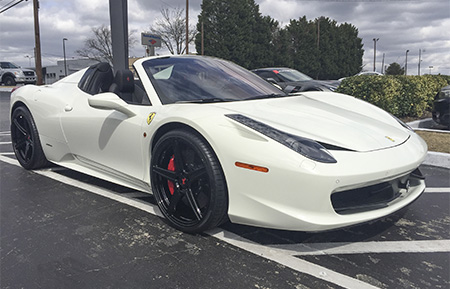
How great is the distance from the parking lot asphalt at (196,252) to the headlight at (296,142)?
24.7 inches

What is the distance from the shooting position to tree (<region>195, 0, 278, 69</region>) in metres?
34.4

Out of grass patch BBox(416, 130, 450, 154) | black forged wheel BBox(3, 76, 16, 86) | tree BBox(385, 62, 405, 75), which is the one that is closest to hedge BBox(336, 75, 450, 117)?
grass patch BBox(416, 130, 450, 154)

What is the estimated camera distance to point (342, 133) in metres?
2.20

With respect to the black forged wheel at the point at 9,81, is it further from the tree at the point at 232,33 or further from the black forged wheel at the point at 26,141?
the black forged wheel at the point at 26,141

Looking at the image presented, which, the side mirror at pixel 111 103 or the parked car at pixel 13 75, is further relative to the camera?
the parked car at pixel 13 75

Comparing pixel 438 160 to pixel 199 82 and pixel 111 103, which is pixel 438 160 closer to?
pixel 199 82

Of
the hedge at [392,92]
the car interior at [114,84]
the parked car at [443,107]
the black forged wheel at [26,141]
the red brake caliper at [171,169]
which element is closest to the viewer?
the red brake caliper at [171,169]

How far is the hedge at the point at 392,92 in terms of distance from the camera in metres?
7.16

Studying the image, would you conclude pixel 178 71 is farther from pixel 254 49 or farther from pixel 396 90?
pixel 254 49

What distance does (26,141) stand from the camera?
3934 millimetres

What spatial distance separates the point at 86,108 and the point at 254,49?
111 feet

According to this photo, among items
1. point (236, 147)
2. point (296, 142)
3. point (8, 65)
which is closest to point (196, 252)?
point (236, 147)

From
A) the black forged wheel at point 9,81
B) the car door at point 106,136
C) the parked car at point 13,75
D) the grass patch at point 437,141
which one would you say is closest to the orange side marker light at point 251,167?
the car door at point 106,136

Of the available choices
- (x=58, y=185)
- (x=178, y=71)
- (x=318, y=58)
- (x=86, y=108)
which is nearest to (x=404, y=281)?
(x=178, y=71)
